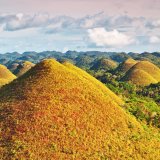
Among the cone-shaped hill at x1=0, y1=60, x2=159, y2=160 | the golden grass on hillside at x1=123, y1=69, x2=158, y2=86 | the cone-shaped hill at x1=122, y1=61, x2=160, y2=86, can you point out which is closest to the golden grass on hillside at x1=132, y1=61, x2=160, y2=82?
the cone-shaped hill at x1=122, y1=61, x2=160, y2=86

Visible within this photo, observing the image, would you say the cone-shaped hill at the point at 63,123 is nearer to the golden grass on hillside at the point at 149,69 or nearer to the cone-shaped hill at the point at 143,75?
the cone-shaped hill at the point at 143,75

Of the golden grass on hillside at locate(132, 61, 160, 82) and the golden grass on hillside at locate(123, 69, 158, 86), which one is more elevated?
the golden grass on hillside at locate(123, 69, 158, 86)

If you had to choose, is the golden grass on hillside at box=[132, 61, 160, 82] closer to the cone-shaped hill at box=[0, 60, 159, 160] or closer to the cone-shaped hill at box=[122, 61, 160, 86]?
the cone-shaped hill at box=[122, 61, 160, 86]

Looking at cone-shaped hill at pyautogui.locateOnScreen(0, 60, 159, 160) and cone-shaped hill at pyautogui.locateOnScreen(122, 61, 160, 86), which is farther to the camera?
cone-shaped hill at pyautogui.locateOnScreen(122, 61, 160, 86)

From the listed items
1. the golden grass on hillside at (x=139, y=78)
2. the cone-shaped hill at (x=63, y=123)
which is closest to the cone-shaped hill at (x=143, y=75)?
the golden grass on hillside at (x=139, y=78)

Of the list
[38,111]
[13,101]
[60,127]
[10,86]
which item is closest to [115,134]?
[60,127]
